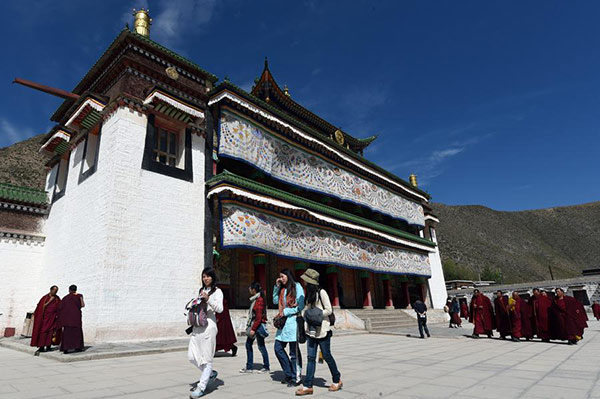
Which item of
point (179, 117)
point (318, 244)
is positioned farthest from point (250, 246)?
point (179, 117)

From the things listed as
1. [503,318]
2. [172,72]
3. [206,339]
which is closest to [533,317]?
→ [503,318]

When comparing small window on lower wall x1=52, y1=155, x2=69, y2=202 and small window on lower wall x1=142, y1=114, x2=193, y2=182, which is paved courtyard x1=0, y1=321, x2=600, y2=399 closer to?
small window on lower wall x1=142, y1=114, x2=193, y2=182

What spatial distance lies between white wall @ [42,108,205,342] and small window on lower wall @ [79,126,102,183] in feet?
1.35

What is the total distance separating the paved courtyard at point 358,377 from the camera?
388 centimetres

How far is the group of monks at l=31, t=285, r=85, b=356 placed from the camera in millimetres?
7121

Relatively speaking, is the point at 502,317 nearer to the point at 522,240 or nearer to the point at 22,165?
the point at 22,165

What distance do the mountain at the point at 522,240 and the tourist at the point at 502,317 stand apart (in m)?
65.0

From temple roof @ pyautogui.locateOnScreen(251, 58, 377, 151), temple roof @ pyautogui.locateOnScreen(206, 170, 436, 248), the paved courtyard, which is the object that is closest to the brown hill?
temple roof @ pyautogui.locateOnScreen(251, 58, 377, 151)

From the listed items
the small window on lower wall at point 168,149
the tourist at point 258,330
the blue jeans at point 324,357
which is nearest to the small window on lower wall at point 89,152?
the small window on lower wall at point 168,149

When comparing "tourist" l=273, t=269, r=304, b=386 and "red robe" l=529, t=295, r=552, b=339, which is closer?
"tourist" l=273, t=269, r=304, b=386

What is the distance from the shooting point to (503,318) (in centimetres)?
1072

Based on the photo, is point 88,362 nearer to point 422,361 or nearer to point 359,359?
point 359,359

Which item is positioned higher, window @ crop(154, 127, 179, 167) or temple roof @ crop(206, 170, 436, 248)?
window @ crop(154, 127, 179, 167)

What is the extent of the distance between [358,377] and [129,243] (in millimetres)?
7666
